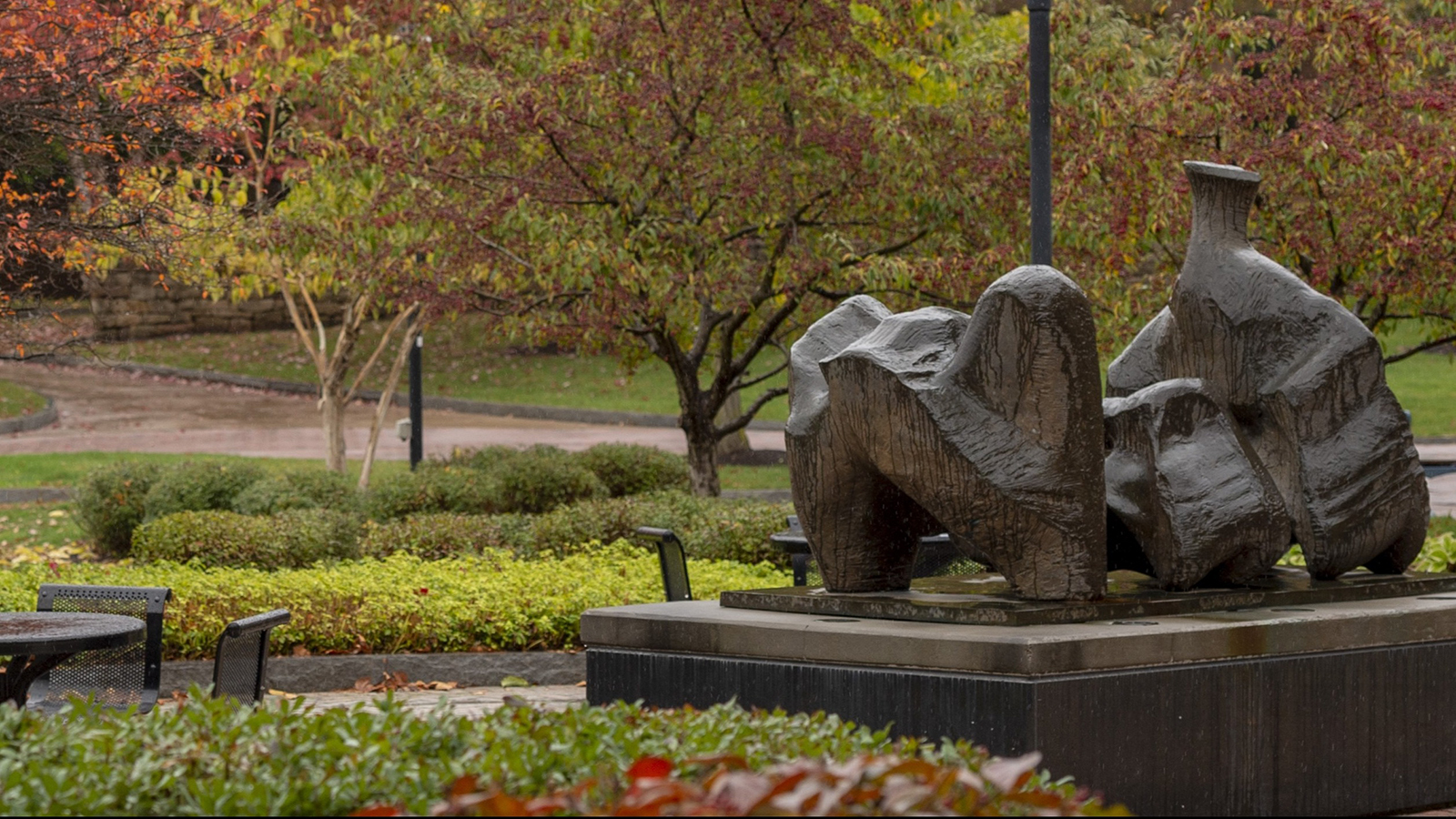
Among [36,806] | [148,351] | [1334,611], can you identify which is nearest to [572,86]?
[1334,611]

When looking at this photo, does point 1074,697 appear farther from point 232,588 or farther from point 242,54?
point 242,54

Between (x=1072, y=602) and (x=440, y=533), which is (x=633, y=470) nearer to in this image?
(x=440, y=533)

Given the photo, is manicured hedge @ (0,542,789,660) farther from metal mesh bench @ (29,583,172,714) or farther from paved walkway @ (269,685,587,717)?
metal mesh bench @ (29,583,172,714)

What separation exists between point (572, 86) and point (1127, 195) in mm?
4583

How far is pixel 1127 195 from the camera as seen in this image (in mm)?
14492

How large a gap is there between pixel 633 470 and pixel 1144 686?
12.0m

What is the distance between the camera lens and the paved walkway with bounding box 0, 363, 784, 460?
27625 mm

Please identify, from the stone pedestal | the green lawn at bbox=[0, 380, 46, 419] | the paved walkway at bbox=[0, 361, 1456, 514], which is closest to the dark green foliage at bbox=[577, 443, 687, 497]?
the paved walkway at bbox=[0, 361, 1456, 514]

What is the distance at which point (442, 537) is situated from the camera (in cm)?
1411

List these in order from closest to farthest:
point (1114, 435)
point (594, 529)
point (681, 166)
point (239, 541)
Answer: point (1114, 435) < point (239, 541) < point (594, 529) < point (681, 166)

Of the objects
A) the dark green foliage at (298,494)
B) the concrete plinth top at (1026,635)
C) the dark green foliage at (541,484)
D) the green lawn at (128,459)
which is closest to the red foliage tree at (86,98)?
the dark green foliage at (298,494)

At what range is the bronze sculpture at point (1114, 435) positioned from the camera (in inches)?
264

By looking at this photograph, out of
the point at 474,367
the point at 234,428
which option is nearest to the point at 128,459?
the point at 234,428

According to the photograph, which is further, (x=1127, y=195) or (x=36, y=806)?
(x=1127, y=195)
